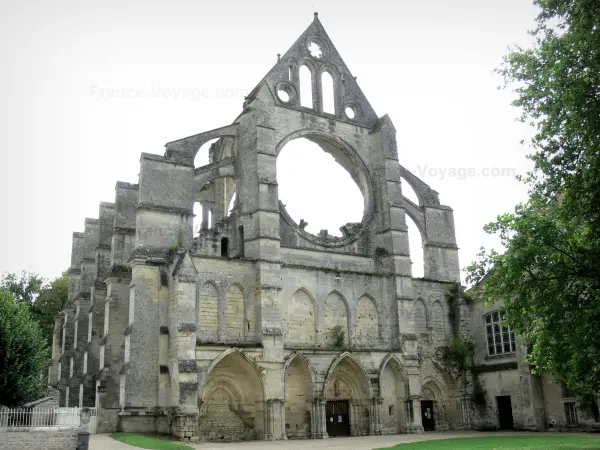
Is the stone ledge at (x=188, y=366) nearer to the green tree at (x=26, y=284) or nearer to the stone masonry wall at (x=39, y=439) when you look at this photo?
the stone masonry wall at (x=39, y=439)

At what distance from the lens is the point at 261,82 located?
29.1 meters

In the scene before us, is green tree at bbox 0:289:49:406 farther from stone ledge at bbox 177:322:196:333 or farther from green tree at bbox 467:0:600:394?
green tree at bbox 467:0:600:394

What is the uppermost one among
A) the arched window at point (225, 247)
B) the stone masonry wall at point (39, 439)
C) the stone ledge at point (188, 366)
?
the arched window at point (225, 247)

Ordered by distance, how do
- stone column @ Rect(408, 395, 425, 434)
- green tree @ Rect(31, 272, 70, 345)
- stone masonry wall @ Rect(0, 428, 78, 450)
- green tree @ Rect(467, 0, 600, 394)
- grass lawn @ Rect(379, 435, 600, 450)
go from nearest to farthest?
green tree @ Rect(467, 0, 600, 394)
grass lawn @ Rect(379, 435, 600, 450)
stone masonry wall @ Rect(0, 428, 78, 450)
stone column @ Rect(408, 395, 425, 434)
green tree @ Rect(31, 272, 70, 345)

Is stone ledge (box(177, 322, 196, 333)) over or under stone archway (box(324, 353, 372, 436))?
over

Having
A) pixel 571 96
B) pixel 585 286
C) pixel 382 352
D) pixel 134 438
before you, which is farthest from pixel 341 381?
pixel 571 96

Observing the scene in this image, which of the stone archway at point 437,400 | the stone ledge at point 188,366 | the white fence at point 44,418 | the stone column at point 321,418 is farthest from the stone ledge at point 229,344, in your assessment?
the stone archway at point 437,400

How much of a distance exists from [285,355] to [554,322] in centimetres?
1284

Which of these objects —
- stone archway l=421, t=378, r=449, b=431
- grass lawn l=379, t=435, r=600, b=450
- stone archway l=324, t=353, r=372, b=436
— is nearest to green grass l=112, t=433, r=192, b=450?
grass lawn l=379, t=435, r=600, b=450

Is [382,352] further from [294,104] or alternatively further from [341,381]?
[294,104]

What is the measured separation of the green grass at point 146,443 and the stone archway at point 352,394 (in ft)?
28.9

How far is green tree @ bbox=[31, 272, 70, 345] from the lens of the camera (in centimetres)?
4778

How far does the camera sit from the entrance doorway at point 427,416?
3003 centimetres

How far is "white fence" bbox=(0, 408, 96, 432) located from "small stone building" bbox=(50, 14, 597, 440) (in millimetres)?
3482
